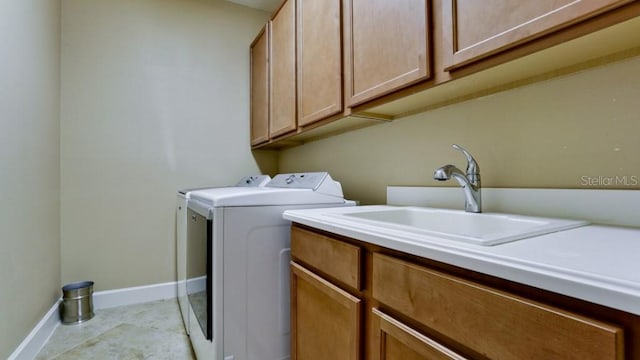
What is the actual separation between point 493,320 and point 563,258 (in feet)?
0.52

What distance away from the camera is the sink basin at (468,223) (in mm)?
705

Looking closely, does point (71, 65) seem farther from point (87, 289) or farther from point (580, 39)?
point (580, 39)

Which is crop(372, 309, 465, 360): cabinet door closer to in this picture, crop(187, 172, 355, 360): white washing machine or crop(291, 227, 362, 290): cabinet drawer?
crop(291, 227, 362, 290): cabinet drawer

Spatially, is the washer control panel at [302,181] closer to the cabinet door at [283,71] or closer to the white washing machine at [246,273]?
the white washing machine at [246,273]

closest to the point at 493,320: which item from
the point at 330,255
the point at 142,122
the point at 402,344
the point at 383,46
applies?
the point at 402,344

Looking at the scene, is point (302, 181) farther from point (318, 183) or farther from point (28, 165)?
point (28, 165)

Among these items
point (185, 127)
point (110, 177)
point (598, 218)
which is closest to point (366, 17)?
point (598, 218)

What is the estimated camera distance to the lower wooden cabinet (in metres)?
0.46

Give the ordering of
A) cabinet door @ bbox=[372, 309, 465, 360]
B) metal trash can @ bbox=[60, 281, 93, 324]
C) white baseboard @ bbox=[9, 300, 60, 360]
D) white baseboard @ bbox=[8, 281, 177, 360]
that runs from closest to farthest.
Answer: cabinet door @ bbox=[372, 309, 465, 360], white baseboard @ bbox=[9, 300, 60, 360], white baseboard @ bbox=[8, 281, 177, 360], metal trash can @ bbox=[60, 281, 93, 324]

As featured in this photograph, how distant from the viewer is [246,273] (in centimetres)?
140

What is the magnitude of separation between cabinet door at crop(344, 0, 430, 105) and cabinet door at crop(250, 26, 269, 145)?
1.11 meters

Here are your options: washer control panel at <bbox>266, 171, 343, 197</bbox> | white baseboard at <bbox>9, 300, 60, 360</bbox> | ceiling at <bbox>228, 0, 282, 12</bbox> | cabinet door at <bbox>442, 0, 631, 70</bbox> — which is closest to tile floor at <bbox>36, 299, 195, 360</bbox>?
white baseboard at <bbox>9, 300, 60, 360</bbox>

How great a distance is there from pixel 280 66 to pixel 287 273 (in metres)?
1.36

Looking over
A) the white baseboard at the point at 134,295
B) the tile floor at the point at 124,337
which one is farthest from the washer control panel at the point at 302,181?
the white baseboard at the point at 134,295
